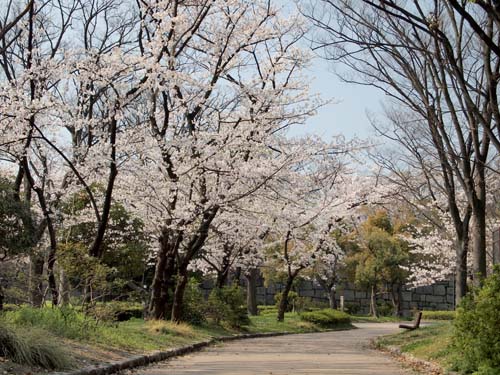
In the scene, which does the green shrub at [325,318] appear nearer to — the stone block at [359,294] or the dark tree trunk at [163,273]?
the stone block at [359,294]

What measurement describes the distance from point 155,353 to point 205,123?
26.6ft

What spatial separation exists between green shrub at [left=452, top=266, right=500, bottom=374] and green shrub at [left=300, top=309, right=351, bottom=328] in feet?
66.0

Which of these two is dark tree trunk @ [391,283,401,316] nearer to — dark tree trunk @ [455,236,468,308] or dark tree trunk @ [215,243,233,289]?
dark tree trunk @ [215,243,233,289]

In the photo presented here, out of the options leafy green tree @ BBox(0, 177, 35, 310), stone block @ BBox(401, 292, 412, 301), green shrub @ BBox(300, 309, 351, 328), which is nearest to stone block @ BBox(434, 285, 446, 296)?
stone block @ BBox(401, 292, 412, 301)

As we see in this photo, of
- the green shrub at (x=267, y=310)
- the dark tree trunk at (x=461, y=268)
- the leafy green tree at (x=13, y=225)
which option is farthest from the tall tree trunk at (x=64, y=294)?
the green shrub at (x=267, y=310)

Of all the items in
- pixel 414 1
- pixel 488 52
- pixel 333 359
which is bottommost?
pixel 333 359

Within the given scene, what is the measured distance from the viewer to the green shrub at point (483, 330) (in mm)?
7848

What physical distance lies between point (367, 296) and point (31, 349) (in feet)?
118

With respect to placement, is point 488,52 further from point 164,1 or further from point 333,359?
point 164,1

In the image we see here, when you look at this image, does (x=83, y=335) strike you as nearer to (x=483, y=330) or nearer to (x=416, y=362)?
(x=416, y=362)

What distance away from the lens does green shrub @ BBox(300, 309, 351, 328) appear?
94.1 feet

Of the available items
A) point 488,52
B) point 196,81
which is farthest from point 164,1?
point 488,52

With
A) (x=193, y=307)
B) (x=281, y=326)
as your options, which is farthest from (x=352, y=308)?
(x=193, y=307)

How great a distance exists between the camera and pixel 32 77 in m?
14.1
